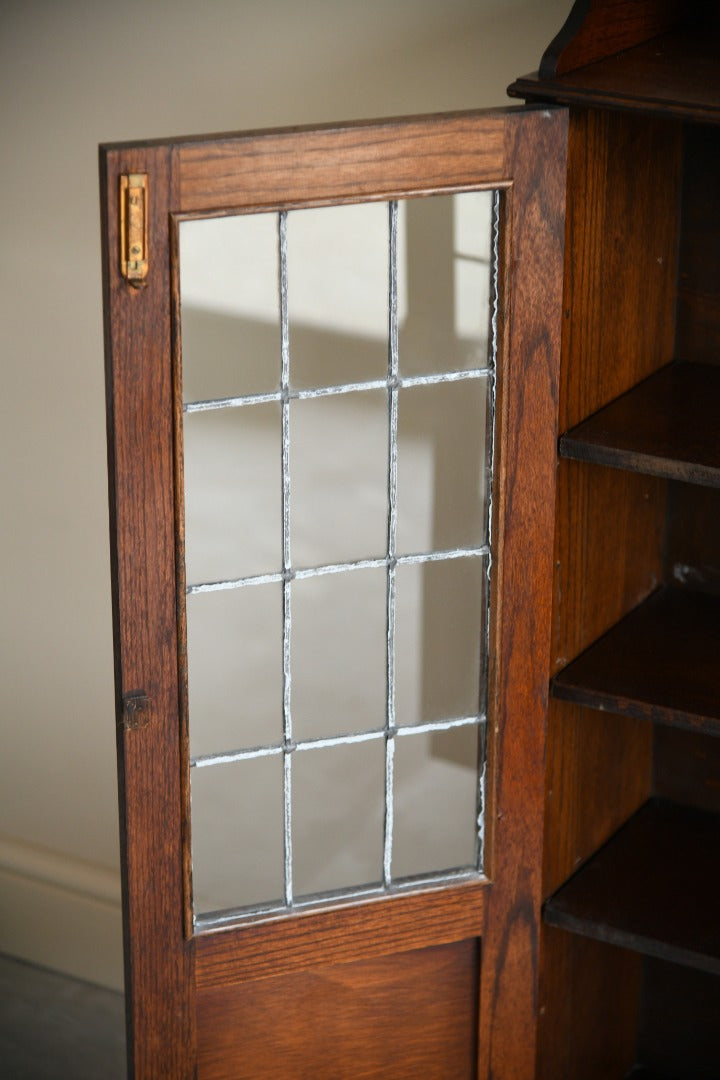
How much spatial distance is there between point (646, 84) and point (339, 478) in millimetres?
642

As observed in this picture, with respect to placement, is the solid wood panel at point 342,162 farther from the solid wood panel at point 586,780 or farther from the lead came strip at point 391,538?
the solid wood panel at point 586,780

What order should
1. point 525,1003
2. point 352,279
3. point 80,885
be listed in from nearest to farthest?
point 352,279 < point 525,1003 < point 80,885

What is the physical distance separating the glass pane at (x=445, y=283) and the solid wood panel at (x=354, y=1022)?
90 centimetres

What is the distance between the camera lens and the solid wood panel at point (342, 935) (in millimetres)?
2162

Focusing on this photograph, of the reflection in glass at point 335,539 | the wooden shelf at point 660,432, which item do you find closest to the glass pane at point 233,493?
the reflection in glass at point 335,539

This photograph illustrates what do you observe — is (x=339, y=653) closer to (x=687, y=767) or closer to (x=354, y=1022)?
(x=354, y=1022)

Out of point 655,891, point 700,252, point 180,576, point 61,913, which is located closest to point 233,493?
point 180,576

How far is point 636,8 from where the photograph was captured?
2.08m

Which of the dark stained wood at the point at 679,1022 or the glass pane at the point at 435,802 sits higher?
the glass pane at the point at 435,802

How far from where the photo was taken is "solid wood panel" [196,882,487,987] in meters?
2.16

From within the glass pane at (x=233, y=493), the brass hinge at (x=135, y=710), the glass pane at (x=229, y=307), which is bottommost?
the brass hinge at (x=135, y=710)

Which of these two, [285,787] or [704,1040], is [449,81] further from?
[704,1040]

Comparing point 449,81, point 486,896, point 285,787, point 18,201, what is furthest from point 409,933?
point 18,201

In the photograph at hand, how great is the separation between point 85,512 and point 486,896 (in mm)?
1213
